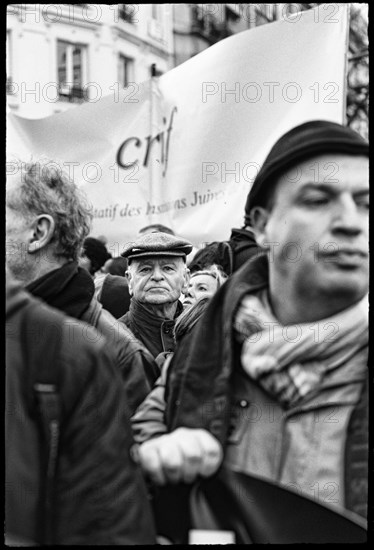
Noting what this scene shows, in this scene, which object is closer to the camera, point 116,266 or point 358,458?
point 358,458

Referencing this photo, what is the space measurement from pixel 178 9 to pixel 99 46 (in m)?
0.36

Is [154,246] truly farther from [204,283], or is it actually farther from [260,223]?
[260,223]

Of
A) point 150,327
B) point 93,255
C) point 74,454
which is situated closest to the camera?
point 74,454

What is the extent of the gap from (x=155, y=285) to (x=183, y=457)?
2.54 feet

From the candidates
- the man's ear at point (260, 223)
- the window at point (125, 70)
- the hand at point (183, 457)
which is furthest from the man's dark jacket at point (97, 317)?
the window at point (125, 70)

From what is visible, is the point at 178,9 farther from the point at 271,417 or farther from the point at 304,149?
the point at 271,417

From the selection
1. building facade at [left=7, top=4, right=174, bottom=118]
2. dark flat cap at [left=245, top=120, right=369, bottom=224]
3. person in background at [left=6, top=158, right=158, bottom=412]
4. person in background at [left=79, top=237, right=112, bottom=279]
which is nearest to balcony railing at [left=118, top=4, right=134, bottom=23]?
building facade at [left=7, top=4, right=174, bottom=118]

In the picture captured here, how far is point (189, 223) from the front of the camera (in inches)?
158

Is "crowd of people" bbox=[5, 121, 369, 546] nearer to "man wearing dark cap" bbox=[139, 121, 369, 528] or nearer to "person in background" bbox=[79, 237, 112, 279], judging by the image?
"man wearing dark cap" bbox=[139, 121, 369, 528]

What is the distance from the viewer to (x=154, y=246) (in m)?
3.83

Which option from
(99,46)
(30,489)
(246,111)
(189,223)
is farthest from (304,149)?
(30,489)

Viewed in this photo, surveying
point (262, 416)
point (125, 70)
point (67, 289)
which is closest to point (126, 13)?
point (125, 70)

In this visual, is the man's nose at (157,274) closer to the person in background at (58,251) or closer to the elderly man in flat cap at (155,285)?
the elderly man in flat cap at (155,285)

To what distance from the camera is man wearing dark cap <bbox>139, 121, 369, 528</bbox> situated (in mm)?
3422
